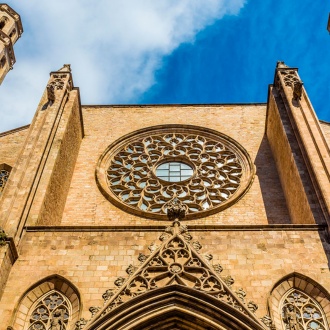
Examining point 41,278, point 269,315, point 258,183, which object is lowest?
point 269,315

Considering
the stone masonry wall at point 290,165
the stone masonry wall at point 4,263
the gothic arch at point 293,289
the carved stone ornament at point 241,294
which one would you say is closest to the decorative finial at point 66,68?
the stone masonry wall at point 290,165

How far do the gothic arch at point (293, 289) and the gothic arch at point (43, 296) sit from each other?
345 cm

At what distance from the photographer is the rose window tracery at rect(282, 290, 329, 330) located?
8.18 meters

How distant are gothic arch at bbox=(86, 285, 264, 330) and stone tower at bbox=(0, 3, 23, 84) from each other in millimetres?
11560

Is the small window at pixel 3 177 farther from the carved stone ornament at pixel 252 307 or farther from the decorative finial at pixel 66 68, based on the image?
the carved stone ornament at pixel 252 307

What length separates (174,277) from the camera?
8617mm

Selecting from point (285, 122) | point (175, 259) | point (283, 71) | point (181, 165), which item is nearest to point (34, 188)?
point (175, 259)

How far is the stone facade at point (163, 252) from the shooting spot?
27.1ft

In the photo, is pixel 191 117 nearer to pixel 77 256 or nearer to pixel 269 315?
pixel 77 256

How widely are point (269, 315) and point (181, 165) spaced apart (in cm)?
792

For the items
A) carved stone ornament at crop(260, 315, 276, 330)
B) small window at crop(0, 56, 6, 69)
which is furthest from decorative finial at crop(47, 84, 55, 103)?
carved stone ornament at crop(260, 315, 276, 330)

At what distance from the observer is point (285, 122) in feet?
44.2

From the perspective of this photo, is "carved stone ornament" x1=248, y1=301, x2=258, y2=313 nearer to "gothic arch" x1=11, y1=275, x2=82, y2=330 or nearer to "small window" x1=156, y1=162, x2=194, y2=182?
"gothic arch" x1=11, y1=275, x2=82, y2=330

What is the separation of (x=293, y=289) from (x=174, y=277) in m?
2.25
